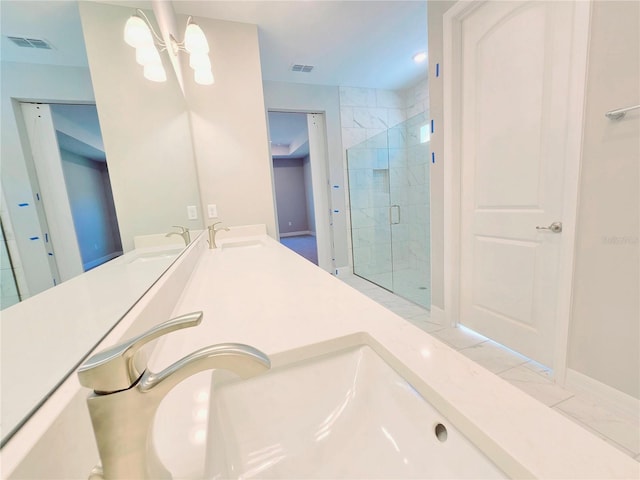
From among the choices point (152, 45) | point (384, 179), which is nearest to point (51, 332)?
point (152, 45)

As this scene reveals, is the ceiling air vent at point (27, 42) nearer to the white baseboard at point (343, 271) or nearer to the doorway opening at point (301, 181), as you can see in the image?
the doorway opening at point (301, 181)

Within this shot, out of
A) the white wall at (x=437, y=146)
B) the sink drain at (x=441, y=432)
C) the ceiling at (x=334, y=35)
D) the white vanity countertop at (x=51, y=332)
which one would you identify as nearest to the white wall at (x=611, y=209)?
the white wall at (x=437, y=146)

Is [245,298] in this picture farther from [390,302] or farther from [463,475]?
[390,302]

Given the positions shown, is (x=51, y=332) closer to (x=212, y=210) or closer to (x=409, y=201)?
(x=212, y=210)

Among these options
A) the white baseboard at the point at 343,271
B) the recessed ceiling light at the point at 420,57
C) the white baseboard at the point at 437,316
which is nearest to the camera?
the white baseboard at the point at 437,316

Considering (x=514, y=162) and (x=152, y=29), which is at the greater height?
(x=152, y=29)

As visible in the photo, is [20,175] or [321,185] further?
[321,185]

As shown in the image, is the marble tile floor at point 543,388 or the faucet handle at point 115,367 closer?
the faucet handle at point 115,367

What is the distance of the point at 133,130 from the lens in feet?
3.04

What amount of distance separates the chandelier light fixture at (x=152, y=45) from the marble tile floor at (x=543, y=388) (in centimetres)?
243

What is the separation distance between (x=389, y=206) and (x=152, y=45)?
302 centimetres

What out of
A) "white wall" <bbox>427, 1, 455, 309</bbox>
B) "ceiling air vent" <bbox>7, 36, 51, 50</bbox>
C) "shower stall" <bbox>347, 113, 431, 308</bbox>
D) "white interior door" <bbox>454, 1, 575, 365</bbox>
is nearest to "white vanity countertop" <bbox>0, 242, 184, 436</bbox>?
"ceiling air vent" <bbox>7, 36, 51, 50</bbox>

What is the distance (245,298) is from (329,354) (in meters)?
0.37

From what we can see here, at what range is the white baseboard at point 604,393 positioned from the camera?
117 cm
